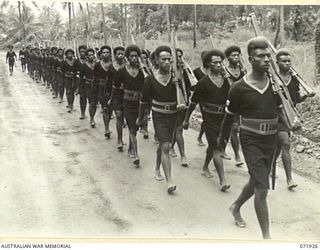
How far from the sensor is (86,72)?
7.90 metres

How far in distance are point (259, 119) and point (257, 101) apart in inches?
5.1

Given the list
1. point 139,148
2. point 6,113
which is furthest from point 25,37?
point 139,148

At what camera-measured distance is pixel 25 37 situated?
23.2m

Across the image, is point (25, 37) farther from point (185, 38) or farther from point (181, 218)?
point (181, 218)

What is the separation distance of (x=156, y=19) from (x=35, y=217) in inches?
460

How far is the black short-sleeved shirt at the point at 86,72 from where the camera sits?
25.8 feet

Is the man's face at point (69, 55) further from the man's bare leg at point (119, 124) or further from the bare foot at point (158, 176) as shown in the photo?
the bare foot at point (158, 176)

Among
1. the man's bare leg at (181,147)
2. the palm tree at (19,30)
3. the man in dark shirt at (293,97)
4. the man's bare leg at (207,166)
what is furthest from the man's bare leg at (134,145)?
the palm tree at (19,30)

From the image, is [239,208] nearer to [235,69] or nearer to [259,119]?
[259,119]

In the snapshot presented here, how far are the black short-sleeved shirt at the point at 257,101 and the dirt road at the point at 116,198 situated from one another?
93 cm

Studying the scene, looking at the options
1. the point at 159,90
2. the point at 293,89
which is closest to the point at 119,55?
the point at 159,90

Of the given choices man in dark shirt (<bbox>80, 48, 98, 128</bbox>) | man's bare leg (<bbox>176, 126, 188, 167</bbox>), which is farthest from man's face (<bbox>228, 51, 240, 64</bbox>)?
man in dark shirt (<bbox>80, 48, 98, 128</bbox>)

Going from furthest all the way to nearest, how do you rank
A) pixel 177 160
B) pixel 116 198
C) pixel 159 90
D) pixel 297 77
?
pixel 177 160 → pixel 159 90 → pixel 297 77 → pixel 116 198

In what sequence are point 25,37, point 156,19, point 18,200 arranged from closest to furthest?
point 18,200 < point 156,19 < point 25,37
